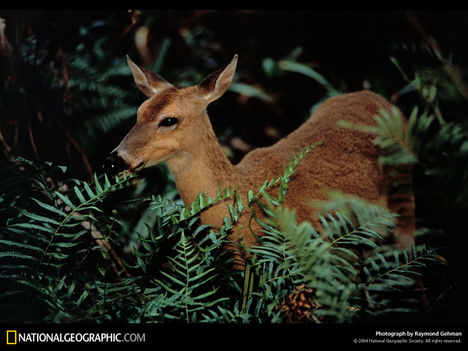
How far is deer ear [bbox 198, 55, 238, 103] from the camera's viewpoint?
148cm

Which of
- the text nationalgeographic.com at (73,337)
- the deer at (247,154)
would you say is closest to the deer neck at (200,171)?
the deer at (247,154)

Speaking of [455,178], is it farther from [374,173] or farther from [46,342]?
[46,342]

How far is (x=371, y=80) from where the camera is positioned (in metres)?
1.84

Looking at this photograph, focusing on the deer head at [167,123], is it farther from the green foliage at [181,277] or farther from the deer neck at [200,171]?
the green foliage at [181,277]

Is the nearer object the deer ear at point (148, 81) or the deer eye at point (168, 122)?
the deer eye at point (168, 122)

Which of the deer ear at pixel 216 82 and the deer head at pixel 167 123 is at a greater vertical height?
the deer ear at pixel 216 82

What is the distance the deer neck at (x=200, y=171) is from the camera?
1489 mm

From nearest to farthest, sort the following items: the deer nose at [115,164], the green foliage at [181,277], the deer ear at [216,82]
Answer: the green foliage at [181,277] → the deer nose at [115,164] → the deer ear at [216,82]

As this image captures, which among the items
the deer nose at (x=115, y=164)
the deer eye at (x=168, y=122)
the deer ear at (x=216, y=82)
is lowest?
the deer nose at (x=115, y=164)

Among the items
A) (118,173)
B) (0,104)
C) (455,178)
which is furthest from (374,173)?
(0,104)

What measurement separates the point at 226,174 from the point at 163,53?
0.67 m

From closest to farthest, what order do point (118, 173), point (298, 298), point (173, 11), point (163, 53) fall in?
point (298, 298), point (118, 173), point (173, 11), point (163, 53)

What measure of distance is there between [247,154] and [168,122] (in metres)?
0.45

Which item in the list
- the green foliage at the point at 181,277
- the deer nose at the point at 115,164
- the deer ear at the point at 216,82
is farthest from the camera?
the deer ear at the point at 216,82
